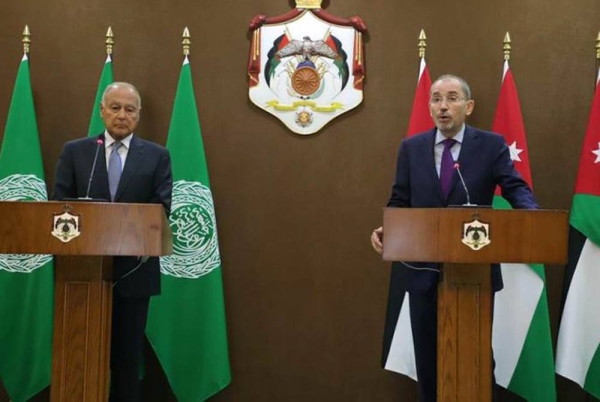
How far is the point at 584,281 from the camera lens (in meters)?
3.95

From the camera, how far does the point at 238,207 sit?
4.29m

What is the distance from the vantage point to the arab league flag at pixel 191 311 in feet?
13.1

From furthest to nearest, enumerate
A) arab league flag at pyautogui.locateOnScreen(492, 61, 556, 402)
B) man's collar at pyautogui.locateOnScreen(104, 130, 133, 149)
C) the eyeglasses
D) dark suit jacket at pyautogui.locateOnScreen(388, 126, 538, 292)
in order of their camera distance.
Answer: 1. arab league flag at pyautogui.locateOnScreen(492, 61, 556, 402)
2. man's collar at pyautogui.locateOnScreen(104, 130, 133, 149)
3. the eyeglasses
4. dark suit jacket at pyautogui.locateOnScreen(388, 126, 538, 292)

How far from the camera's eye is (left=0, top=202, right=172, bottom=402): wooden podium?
2.54 meters

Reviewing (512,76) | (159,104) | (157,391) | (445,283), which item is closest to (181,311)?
(157,391)

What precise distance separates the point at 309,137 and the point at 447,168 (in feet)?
4.27

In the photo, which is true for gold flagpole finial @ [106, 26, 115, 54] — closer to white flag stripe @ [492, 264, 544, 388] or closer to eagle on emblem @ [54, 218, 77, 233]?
eagle on emblem @ [54, 218, 77, 233]

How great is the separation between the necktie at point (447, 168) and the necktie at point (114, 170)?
1365mm

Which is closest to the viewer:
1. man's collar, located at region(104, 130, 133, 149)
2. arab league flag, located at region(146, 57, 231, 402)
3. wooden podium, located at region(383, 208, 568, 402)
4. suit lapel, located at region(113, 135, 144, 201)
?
wooden podium, located at region(383, 208, 568, 402)

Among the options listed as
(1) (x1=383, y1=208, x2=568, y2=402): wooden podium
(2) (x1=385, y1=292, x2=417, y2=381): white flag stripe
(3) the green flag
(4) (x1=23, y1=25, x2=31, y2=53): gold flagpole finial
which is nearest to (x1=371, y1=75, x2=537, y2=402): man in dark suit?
(1) (x1=383, y1=208, x2=568, y2=402): wooden podium

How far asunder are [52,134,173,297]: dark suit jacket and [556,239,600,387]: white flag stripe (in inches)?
81.4

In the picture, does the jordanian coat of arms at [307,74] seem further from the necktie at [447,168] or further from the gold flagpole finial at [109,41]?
the necktie at [447,168]

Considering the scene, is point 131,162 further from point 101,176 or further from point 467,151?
point 467,151

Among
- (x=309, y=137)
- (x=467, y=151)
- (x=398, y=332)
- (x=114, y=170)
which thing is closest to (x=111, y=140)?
(x=114, y=170)
